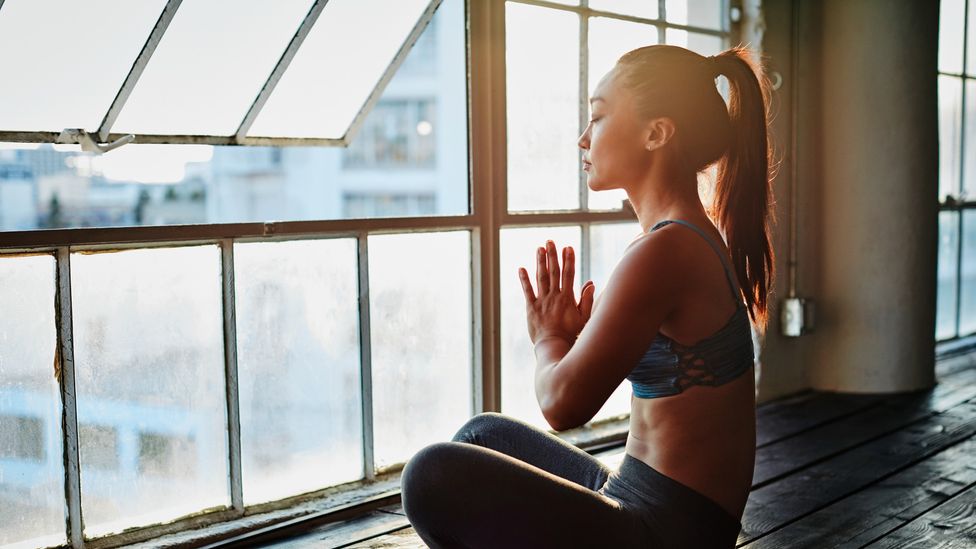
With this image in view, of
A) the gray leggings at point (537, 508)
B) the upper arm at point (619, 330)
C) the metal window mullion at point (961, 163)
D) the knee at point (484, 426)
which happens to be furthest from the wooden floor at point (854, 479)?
the metal window mullion at point (961, 163)

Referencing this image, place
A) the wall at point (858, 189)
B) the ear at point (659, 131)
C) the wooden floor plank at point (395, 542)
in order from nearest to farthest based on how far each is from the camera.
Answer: the ear at point (659, 131) → the wooden floor plank at point (395, 542) → the wall at point (858, 189)

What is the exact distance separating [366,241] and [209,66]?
1.85ft

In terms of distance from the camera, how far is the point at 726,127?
1.48 meters

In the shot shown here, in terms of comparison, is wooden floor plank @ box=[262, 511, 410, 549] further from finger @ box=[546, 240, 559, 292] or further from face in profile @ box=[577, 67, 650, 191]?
face in profile @ box=[577, 67, 650, 191]

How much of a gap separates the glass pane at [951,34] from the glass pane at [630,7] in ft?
7.04

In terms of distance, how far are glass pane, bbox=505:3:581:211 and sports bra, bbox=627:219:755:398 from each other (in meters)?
1.46

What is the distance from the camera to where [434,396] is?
8.97 ft

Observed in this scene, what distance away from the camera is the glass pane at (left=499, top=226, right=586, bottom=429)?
9.34 ft

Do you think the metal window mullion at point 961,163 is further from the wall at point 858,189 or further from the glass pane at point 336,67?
the glass pane at point 336,67

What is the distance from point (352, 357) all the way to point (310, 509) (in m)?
0.39

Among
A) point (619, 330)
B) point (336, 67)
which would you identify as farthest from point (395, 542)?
point (336, 67)

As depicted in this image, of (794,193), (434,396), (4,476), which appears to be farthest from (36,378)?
(794,193)

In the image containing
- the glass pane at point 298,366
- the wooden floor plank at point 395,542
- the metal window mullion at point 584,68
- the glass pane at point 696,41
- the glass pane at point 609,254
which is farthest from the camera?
the glass pane at point 696,41

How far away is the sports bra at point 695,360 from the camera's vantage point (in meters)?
1.38
